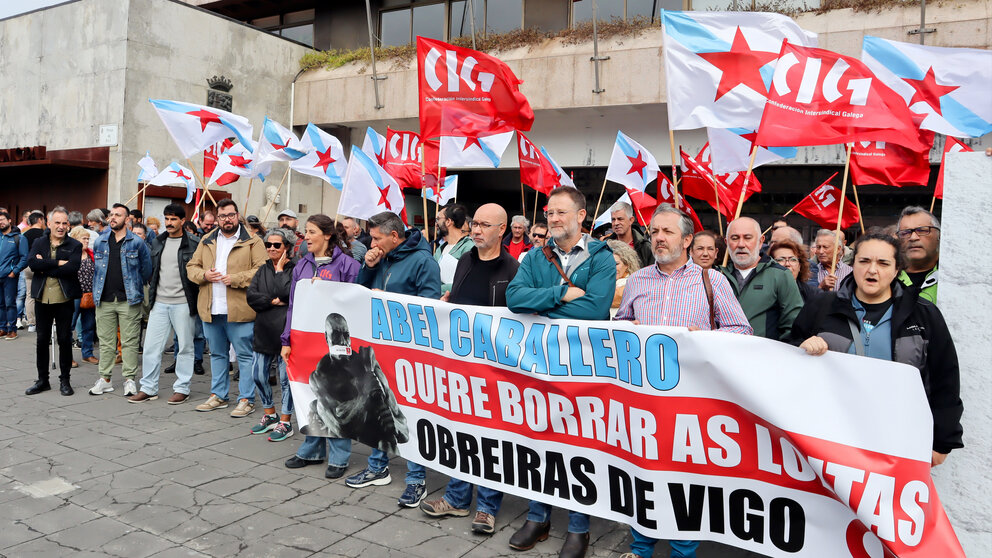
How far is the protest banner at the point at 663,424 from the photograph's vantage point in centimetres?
311

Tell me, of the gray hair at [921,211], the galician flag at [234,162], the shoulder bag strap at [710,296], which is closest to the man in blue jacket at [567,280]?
the shoulder bag strap at [710,296]

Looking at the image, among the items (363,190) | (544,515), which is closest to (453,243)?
(363,190)

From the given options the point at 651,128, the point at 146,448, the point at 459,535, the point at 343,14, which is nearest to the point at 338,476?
the point at 459,535

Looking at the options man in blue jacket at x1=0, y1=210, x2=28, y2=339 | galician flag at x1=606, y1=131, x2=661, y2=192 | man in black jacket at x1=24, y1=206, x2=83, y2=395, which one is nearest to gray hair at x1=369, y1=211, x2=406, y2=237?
galician flag at x1=606, y1=131, x2=661, y2=192

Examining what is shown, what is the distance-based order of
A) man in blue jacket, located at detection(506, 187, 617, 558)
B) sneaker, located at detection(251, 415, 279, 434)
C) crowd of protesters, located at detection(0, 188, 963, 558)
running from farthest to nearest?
sneaker, located at detection(251, 415, 279, 434)
man in blue jacket, located at detection(506, 187, 617, 558)
crowd of protesters, located at detection(0, 188, 963, 558)

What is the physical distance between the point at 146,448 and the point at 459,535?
3.06 m

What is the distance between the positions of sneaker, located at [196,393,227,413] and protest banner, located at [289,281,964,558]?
2754mm

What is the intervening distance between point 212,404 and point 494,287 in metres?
4.03

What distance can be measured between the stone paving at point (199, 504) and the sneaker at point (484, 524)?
0.05 meters

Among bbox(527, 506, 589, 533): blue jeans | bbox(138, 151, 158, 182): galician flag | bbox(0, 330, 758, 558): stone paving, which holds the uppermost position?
bbox(138, 151, 158, 182): galician flag

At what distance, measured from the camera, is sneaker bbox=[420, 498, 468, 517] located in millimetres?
4492

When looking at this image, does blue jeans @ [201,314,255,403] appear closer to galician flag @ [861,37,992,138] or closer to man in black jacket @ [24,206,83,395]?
man in black jacket @ [24,206,83,395]

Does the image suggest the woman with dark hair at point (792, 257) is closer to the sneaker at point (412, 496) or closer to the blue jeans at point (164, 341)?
the sneaker at point (412, 496)

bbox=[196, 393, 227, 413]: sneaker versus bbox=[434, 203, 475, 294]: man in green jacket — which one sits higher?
bbox=[434, 203, 475, 294]: man in green jacket
